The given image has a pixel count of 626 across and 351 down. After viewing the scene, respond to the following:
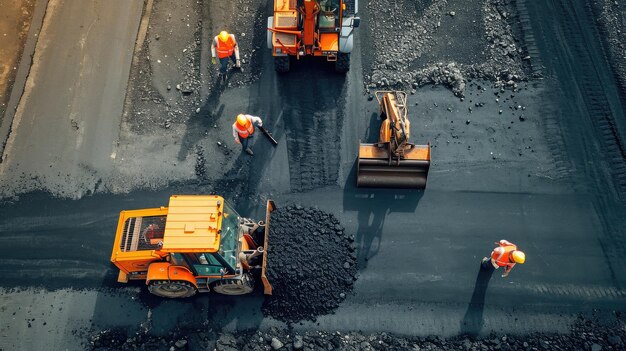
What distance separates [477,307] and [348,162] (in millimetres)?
3892

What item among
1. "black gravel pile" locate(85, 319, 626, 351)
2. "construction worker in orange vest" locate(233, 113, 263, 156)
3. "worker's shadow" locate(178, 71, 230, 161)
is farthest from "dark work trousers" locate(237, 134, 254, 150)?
"black gravel pile" locate(85, 319, 626, 351)

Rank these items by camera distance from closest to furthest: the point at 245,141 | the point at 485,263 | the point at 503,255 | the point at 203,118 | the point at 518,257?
the point at 518,257
the point at 503,255
the point at 485,263
the point at 245,141
the point at 203,118

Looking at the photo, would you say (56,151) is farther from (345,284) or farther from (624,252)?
(624,252)

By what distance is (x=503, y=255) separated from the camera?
30.7 feet

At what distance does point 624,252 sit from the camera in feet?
33.4

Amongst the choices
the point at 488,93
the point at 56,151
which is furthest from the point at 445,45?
the point at 56,151

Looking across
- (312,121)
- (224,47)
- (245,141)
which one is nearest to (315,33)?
(312,121)

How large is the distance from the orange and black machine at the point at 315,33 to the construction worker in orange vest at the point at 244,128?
6.02ft

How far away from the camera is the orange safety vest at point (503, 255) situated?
366 inches

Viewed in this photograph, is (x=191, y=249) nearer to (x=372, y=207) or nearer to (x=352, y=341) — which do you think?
(x=352, y=341)

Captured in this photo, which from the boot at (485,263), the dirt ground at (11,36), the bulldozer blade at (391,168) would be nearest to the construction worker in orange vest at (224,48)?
the bulldozer blade at (391,168)

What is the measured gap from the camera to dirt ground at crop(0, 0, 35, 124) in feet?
40.2

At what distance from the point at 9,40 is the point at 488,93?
38.2 ft

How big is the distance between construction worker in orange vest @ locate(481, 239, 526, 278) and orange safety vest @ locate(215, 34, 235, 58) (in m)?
6.96
